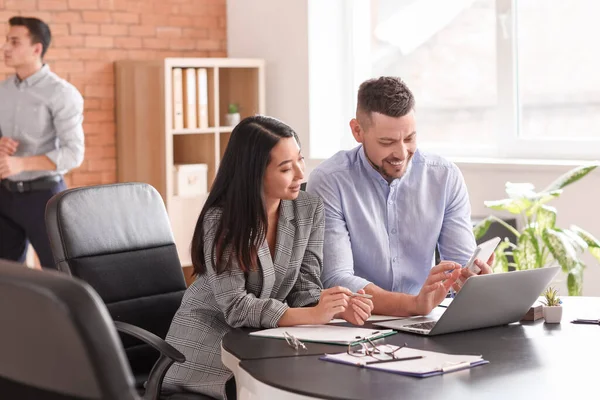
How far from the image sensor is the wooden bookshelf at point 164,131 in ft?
18.2

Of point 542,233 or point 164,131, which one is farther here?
point 164,131

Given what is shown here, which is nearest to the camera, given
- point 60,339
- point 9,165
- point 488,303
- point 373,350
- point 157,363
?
point 60,339

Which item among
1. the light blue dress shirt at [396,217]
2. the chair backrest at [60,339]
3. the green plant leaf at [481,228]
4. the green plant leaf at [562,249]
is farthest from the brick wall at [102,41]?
the chair backrest at [60,339]

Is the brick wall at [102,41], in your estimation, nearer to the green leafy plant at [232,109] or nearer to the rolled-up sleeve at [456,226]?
the green leafy plant at [232,109]

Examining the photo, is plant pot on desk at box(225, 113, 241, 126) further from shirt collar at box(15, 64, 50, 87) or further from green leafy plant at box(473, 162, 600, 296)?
green leafy plant at box(473, 162, 600, 296)

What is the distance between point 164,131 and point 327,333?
11.6 ft

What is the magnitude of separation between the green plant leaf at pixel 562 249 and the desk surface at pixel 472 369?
1.77 m

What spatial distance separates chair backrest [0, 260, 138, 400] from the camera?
85 centimetres

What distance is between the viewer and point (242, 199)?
244 centimetres

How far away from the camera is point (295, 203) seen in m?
2.59

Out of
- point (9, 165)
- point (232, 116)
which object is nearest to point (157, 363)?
point (9, 165)

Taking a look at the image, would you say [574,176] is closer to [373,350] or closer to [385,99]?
[385,99]

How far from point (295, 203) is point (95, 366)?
1758 mm

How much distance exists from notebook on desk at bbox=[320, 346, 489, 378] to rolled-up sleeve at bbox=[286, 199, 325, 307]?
54 cm
